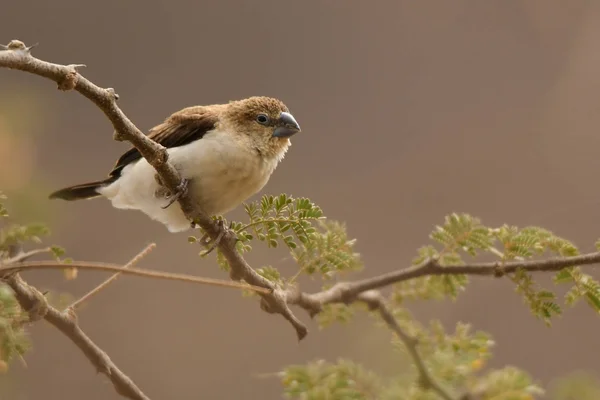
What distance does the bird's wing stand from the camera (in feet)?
4.02

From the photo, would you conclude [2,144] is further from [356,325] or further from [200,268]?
[200,268]

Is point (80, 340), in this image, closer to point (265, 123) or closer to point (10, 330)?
point (10, 330)

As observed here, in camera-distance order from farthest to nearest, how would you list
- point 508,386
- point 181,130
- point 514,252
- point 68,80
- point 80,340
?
point 181,130, point 514,252, point 80,340, point 68,80, point 508,386

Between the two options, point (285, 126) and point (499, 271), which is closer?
point (499, 271)

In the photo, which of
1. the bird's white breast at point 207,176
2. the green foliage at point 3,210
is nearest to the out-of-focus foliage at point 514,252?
the bird's white breast at point 207,176

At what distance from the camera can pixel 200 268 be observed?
1.90 meters

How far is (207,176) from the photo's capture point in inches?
43.7

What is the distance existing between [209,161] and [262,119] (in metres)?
0.17

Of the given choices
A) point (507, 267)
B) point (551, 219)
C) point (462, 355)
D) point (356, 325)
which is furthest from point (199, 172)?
point (551, 219)

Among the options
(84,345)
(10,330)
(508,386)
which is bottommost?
(508,386)

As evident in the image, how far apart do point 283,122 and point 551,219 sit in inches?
38.3

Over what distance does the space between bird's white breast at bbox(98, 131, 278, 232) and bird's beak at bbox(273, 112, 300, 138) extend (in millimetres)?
48

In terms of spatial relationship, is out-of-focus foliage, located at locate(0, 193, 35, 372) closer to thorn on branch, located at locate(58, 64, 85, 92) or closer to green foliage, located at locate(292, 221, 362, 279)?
thorn on branch, located at locate(58, 64, 85, 92)

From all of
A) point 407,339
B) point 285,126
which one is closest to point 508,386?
point 407,339
